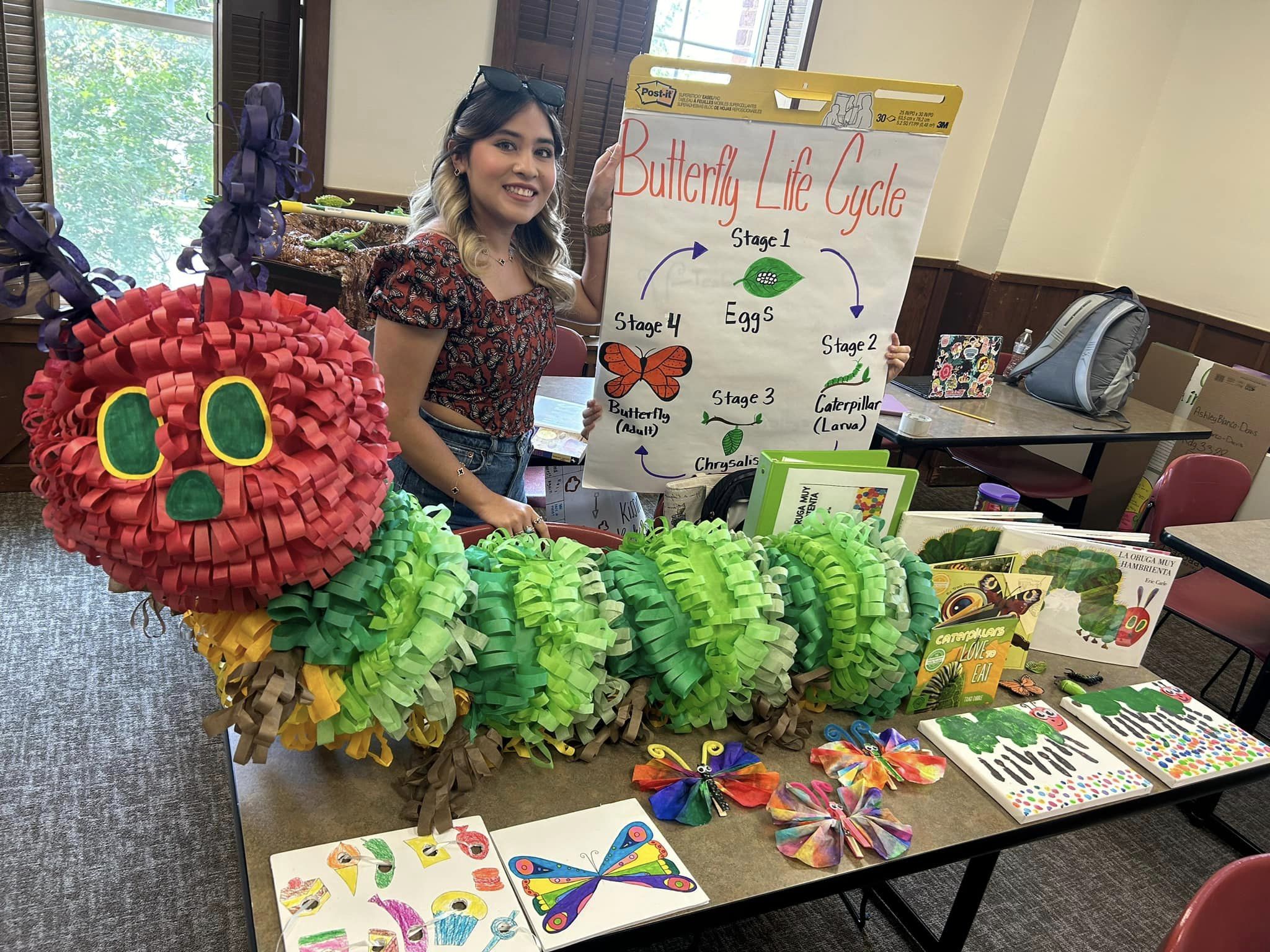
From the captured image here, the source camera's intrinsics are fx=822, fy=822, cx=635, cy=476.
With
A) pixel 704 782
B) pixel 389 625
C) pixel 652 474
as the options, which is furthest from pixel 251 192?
pixel 652 474

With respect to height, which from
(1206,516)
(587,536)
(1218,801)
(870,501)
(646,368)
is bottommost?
(1218,801)

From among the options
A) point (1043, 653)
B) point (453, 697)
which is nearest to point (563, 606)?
point (453, 697)

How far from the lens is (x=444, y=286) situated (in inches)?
49.3

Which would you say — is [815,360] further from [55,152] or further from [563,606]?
[55,152]

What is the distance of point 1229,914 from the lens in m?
0.87

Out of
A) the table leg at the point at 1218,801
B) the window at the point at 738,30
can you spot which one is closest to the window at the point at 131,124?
the window at the point at 738,30

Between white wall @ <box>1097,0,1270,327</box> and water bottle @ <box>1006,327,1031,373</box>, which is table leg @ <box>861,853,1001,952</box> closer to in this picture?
water bottle @ <box>1006,327,1031,373</box>

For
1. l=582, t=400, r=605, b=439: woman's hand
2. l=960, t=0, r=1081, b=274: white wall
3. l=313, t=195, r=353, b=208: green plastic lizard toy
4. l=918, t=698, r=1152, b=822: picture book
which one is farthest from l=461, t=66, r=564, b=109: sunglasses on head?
l=960, t=0, r=1081, b=274: white wall

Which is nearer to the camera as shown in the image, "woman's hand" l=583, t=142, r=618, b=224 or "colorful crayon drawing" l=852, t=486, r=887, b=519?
"colorful crayon drawing" l=852, t=486, r=887, b=519

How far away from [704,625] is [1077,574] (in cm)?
79

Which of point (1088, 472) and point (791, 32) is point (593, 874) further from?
point (791, 32)

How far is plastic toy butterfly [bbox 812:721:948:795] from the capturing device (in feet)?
3.54

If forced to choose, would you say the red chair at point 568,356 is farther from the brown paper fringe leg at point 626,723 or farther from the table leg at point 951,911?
the brown paper fringe leg at point 626,723

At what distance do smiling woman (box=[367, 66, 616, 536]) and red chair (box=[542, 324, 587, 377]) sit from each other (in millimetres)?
1496
